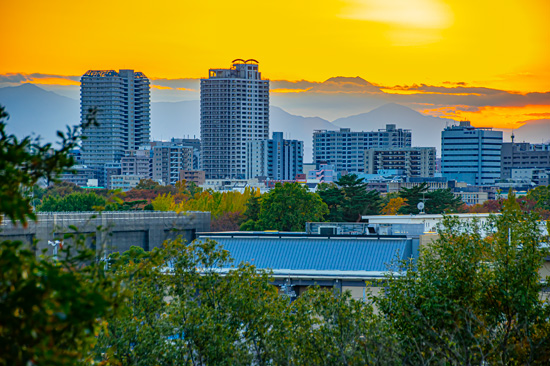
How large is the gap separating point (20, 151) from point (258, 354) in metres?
8.85

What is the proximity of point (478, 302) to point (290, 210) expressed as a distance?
4721cm

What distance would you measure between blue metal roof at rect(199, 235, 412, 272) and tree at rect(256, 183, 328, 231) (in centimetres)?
2832

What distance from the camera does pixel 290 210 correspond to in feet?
199

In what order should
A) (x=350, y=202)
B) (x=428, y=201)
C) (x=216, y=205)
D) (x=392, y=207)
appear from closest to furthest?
(x=350, y=202), (x=428, y=201), (x=216, y=205), (x=392, y=207)

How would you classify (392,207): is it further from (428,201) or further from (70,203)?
(70,203)

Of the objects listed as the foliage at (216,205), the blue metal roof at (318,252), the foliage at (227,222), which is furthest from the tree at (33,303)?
the foliage at (216,205)

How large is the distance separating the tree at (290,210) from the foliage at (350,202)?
603 centimetres

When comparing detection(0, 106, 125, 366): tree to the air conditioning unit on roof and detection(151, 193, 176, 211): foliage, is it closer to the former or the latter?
the air conditioning unit on roof

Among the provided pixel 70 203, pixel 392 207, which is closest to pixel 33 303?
pixel 70 203

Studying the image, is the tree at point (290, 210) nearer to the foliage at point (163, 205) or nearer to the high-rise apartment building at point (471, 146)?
the foliage at point (163, 205)

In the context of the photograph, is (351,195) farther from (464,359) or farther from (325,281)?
(464,359)

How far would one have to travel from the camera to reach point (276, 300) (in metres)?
16.3

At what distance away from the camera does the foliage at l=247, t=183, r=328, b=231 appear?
59969mm

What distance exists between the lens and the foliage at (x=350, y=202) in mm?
67125
